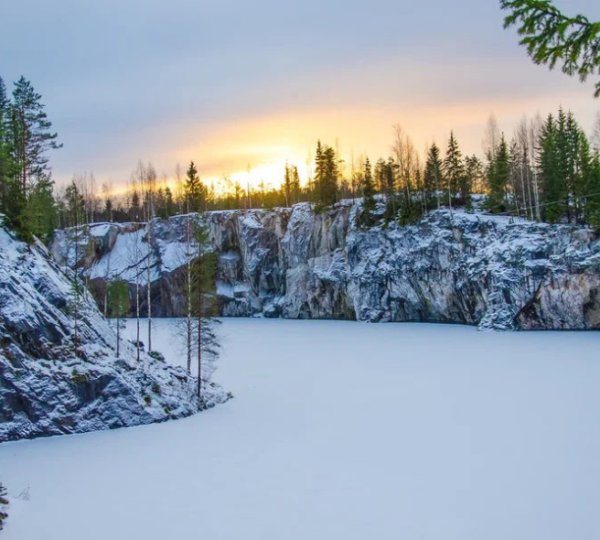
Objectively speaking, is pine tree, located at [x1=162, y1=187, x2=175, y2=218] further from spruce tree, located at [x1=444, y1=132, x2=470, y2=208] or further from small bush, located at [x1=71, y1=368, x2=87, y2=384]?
small bush, located at [x1=71, y1=368, x2=87, y2=384]

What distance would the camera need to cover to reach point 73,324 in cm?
1881

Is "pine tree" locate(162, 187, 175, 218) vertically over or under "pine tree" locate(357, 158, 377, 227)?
over

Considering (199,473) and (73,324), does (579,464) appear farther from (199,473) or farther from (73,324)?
(73,324)

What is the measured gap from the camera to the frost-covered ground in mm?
8891

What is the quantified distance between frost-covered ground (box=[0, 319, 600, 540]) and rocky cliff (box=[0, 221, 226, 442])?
2.87 feet

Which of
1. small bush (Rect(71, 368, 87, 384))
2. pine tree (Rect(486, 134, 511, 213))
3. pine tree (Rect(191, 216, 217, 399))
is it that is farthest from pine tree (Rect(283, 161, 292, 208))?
small bush (Rect(71, 368, 87, 384))

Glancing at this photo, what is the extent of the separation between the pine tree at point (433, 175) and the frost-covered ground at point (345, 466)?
3259 centimetres

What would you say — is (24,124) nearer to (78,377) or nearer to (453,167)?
(78,377)

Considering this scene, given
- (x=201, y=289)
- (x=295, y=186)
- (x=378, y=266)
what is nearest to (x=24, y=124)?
(x=201, y=289)

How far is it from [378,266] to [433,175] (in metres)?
13.7

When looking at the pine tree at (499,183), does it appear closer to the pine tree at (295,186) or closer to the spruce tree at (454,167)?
the spruce tree at (454,167)

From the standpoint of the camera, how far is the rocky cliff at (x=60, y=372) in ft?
50.5

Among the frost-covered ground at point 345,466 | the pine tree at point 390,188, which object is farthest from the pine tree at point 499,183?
the frost-covered ground at point 345,466

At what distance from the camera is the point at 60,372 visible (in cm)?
1639
